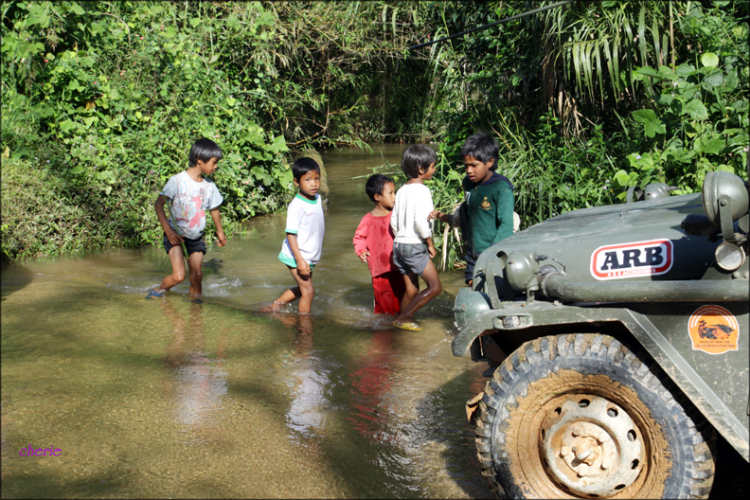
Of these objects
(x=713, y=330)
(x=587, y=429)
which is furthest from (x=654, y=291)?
(x=587, y=429)

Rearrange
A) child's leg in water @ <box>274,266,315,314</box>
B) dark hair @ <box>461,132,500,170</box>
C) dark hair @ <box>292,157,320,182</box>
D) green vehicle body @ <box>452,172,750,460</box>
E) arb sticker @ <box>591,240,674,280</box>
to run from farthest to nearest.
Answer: child's leg in water @ <box>274,266,315,314</box> → dark hair @ <box>292,157,320,182</box> → dark hair @ <box>461,132,500,170</box> → arb sticker @ <box>591,240,674,280</box> → green vehicle body @ <box>452,172,750,460</box>

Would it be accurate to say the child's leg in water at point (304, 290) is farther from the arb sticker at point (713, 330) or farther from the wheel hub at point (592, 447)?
the arb sticker at point (713, 330)

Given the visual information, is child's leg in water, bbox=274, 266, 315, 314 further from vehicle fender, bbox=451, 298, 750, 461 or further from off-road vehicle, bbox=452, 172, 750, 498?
vehicle fender, bbox=451, 298, 750, 461

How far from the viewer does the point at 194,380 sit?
171 inches

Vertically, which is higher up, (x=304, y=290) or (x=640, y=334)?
(x=640, y=334)

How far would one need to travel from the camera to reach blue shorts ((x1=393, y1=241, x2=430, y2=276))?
5324 millimetres

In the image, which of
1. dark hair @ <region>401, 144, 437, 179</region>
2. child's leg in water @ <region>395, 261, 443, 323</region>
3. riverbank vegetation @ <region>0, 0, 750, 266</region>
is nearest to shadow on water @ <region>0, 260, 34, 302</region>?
riverbank vegetation @ <region>0, 0, 750, 266</region>

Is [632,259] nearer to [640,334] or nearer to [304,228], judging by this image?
[640,334]

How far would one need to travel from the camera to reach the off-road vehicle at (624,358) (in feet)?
7.95

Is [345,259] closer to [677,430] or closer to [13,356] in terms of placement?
[13,356]

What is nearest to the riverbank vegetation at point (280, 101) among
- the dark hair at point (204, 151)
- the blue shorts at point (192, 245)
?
the blue shorts at point (192, 245)

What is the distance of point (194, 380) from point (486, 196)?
2317 millimetres

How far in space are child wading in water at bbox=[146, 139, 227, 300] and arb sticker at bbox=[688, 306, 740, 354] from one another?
450 cm

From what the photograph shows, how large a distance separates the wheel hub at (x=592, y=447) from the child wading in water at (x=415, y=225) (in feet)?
8.93
